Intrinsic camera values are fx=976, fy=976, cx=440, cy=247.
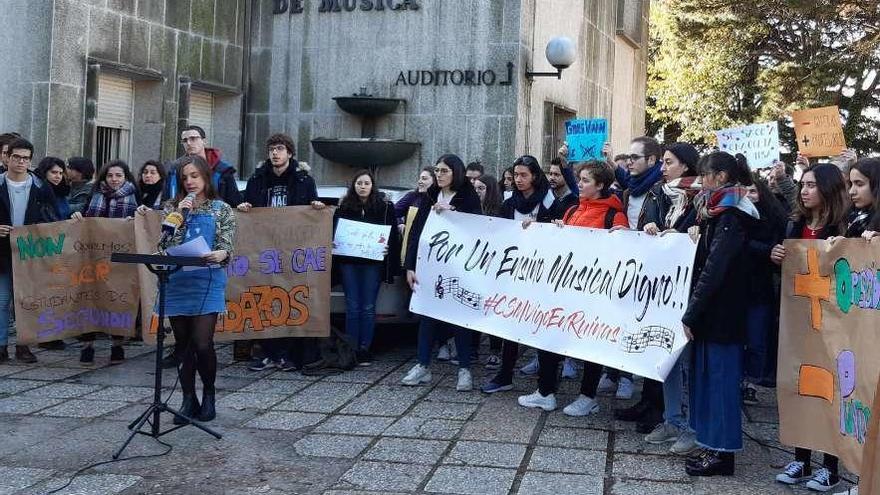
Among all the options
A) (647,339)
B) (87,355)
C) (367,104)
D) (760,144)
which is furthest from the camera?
(367,104)

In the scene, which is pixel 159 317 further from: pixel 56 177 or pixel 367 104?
pixel 367 104

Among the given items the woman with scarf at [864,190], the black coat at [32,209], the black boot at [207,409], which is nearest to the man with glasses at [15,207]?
the black coat at [32,209]

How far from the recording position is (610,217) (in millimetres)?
6934

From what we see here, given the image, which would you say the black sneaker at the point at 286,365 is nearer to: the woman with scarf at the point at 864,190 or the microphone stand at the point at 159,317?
the microphone stand at the point at 159,317

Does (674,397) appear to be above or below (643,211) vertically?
below

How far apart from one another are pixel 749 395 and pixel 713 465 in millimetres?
2373

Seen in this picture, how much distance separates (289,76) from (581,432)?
449 inches

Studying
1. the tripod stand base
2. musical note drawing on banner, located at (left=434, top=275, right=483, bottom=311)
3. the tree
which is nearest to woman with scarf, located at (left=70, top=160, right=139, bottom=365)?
the tripod stand base

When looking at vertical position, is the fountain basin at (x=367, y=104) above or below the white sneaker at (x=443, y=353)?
above

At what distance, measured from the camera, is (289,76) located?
16.5 m

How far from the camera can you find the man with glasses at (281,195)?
331 inches

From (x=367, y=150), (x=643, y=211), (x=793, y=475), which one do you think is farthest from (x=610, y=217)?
(x=367, y=150)

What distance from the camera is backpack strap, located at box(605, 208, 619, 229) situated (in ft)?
22.7

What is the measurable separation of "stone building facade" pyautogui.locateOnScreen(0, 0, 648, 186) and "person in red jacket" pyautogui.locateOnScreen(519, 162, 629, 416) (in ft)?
26.4
